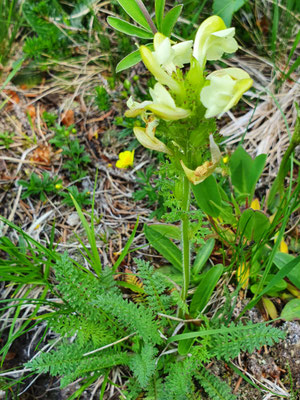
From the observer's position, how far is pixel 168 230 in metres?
1.94

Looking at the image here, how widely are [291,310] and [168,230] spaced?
0.67m

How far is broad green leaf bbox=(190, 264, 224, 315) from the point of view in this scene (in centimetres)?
170

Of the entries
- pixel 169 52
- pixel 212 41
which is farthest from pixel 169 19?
pixel 169 52

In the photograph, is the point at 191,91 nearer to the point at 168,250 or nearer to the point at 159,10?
the point at 159,10

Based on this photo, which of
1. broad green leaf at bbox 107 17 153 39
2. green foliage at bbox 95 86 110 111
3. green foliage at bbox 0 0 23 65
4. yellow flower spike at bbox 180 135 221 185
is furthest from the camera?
green foliage at bbox 0 0 23 65

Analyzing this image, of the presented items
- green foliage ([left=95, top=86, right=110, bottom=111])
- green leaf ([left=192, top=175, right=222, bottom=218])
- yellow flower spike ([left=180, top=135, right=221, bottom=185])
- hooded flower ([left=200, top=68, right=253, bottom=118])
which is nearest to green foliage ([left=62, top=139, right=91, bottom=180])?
green foliage ([left=95, top=86, right=110, bottom=111])

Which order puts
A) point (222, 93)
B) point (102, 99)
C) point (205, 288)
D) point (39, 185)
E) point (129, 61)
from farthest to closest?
point (102, 99)
point (39, 185)
point (205, 288)
point (129, 61)
point (222, 93)

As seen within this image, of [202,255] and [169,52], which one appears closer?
[169,52]

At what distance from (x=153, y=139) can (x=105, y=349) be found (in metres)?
1.03

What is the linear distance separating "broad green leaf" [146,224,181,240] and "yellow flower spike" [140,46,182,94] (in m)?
0.93

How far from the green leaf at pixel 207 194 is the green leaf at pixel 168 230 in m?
0.17

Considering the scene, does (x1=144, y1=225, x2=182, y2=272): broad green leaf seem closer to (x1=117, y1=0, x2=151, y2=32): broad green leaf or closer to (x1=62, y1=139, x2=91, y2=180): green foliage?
(x1=62, y1=139, x2=91, y2=180): green foliage

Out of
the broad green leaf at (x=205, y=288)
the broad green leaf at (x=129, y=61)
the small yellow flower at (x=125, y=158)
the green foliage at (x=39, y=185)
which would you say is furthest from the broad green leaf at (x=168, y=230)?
the broad green leaf at (x=129, y=61)

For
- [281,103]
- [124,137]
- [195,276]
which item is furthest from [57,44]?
[195,276]
